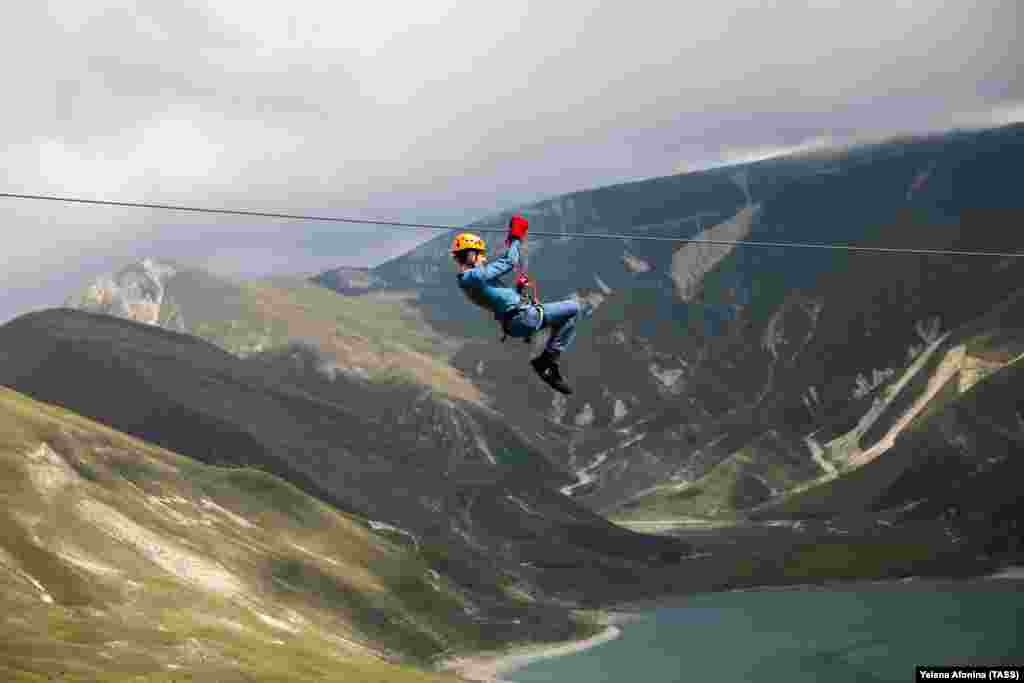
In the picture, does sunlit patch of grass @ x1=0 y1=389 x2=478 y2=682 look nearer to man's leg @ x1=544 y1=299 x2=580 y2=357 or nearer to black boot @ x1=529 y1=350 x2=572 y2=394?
black boot @ x1=529 y1=350 x2=572 y2=394

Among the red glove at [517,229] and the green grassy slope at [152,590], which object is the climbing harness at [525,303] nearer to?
the red glove at [517,229]

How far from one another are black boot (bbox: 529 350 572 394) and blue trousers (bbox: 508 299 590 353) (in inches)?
12.7

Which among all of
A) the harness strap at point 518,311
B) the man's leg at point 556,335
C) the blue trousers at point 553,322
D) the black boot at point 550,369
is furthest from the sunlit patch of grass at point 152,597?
the harness strap at point 518,311

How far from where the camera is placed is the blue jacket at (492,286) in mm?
30016

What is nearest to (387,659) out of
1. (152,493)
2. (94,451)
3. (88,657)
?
(152,493)

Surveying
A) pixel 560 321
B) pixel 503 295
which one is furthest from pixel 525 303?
pixel 560 321

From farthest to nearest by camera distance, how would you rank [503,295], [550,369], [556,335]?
[550,369]
[556,335]
[503,295]

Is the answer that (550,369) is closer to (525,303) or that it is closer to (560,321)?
(560,321)

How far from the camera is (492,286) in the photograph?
101ft

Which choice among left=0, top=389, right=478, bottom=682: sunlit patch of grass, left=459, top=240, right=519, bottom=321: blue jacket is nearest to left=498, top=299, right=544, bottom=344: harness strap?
left=459, top=240, right=519, bottom=321: blue jacket

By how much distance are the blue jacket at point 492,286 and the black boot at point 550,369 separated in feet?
7.57

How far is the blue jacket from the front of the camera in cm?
3002

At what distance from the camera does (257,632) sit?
455 feet

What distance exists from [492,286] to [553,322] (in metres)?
2.30
